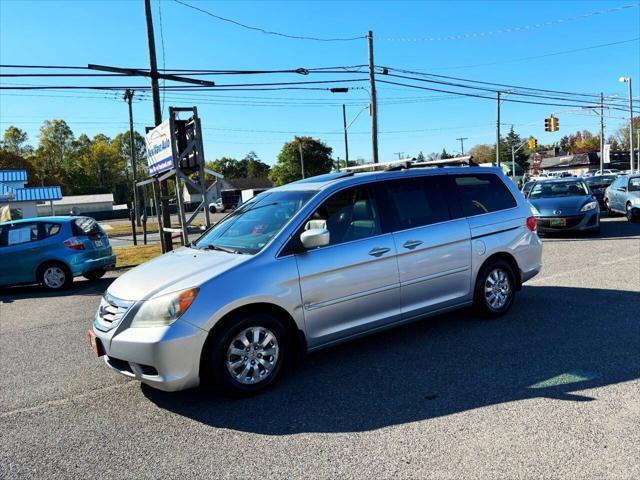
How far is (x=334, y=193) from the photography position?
483cm

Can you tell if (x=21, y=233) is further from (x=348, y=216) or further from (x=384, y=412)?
(x=384, y=412)

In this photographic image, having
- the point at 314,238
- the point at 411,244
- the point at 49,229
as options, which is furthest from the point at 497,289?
the point at 49,229

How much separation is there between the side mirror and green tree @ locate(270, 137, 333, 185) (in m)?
78.7

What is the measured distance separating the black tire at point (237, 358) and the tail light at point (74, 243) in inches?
315

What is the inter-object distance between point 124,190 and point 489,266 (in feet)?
375

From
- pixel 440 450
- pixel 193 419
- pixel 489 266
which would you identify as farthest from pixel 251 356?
pixel 489 266

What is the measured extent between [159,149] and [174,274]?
837 centimetres

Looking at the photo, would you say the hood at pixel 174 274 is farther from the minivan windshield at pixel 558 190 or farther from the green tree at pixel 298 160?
the green tree at pixel 298 160

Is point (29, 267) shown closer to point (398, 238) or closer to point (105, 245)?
point (105, 245)

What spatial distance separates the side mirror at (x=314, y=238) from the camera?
425 centimetres

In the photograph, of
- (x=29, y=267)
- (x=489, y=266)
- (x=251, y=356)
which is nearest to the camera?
(x=251, y=356)

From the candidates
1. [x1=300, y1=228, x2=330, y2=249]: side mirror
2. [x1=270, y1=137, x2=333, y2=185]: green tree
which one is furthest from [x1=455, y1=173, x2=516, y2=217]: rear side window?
[x1=270, y1=137, x2=333, y2=185]: green tree

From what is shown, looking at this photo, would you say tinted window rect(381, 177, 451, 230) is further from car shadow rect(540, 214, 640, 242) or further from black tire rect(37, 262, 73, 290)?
car shadow rect(540, 214, 640, 242)

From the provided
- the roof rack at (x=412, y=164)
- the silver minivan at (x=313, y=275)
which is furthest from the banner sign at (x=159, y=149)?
the silver minivan at (x=313, y=275)
